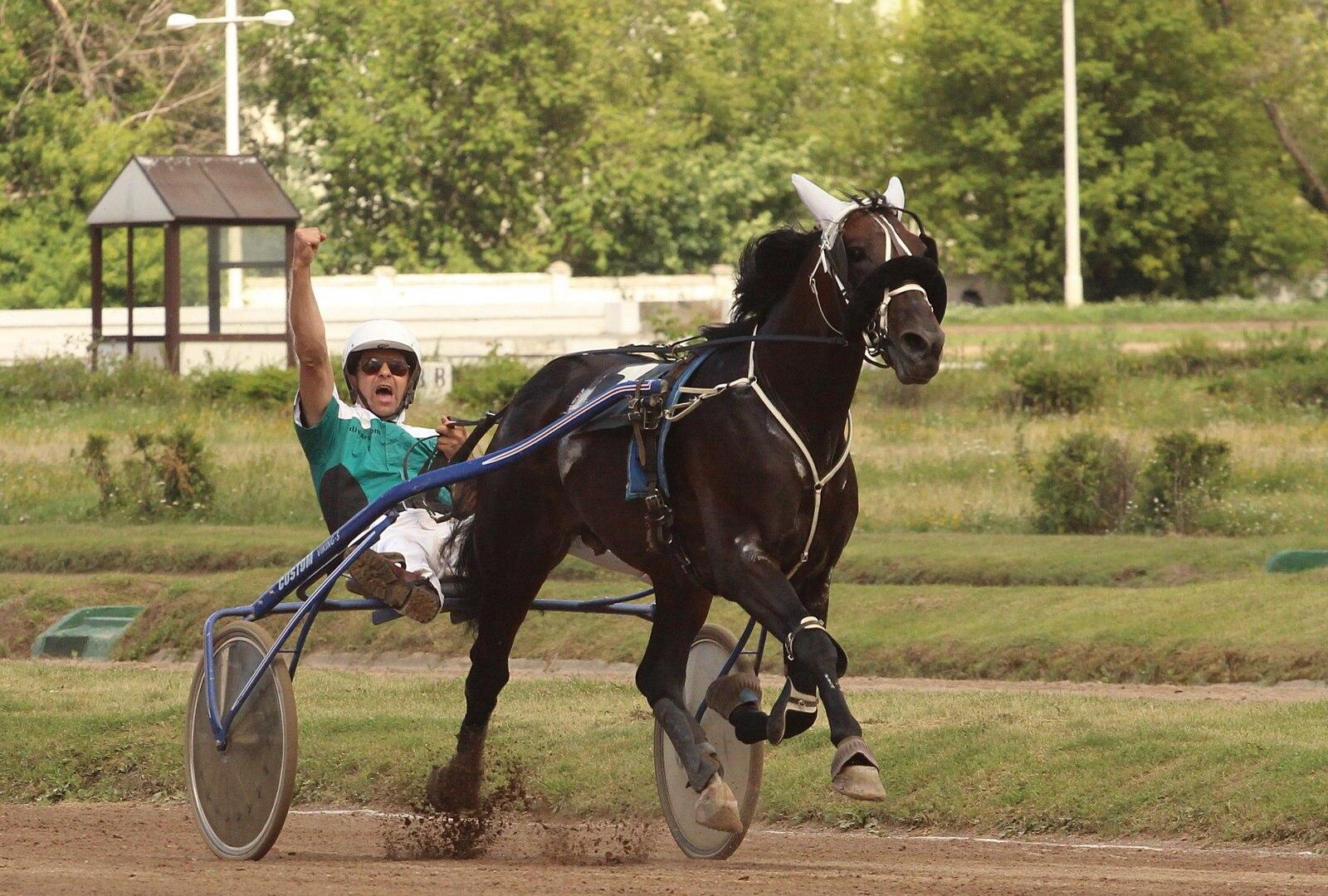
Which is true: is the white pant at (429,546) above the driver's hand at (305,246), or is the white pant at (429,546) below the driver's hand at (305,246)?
below

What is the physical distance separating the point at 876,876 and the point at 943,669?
225 inches

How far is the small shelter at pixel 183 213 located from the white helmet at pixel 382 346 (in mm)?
18265

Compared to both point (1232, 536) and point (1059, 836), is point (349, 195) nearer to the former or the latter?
point (1232, 536)

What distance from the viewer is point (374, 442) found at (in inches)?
306

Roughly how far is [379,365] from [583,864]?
6.25ft

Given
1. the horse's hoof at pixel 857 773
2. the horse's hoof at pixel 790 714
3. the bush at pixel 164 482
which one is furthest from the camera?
the bush at pixel 164 482

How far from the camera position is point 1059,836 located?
787 centimetres

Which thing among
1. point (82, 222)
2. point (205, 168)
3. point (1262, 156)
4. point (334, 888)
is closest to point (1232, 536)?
point (334, 888)

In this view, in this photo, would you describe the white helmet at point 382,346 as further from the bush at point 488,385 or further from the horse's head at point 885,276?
the bush at point 488,385

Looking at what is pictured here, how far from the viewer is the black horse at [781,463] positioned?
612 centimetres

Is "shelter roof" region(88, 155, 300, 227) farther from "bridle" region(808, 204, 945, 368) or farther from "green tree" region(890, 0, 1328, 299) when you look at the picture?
"green tree" region(890, 0, 1328, 299)

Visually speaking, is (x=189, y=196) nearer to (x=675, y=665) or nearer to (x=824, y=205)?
(x=675, y=665)

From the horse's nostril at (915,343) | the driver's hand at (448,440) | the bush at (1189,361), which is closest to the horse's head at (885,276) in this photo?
the horse's nostril at (915,343)

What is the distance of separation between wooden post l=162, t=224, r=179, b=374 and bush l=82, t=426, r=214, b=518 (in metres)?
7.90
